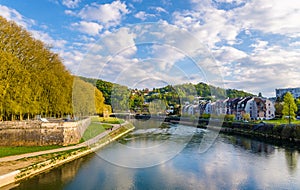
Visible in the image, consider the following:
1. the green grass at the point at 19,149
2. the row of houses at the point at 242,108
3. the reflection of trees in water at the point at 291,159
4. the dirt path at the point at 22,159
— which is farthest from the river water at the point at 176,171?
the row of houses at the point at 242,108

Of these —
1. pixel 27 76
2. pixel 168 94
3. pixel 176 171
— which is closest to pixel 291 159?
pixel 176 171

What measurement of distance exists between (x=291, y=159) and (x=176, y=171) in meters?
11.5

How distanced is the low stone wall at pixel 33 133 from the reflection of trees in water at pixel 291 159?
19.4 meters

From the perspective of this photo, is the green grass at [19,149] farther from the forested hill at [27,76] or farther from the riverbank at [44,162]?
the forested hill at [27,76]

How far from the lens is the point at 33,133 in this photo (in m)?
23.8

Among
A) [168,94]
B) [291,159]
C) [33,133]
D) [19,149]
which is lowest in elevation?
[291,159]

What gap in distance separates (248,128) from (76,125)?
101 ft

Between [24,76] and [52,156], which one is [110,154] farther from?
[24,76]

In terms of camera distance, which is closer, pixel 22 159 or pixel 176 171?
pixel 22 159

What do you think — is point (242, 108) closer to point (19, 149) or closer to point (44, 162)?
point (19, 149)

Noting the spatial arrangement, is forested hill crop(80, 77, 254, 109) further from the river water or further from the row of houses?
the river water

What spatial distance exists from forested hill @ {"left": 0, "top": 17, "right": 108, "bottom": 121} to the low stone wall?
7.35 ft

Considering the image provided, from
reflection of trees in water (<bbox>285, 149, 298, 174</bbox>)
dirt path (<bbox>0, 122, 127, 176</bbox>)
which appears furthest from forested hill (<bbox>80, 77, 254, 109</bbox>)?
dirt path (<bbox>0, 122, 127, 176</bbox>)

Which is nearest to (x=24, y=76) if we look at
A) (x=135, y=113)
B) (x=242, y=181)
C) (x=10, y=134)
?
(x=10, y=134)
